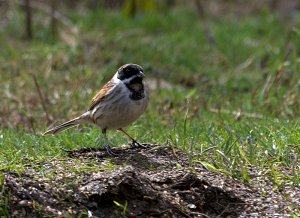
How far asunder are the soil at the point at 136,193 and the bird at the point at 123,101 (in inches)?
35.6

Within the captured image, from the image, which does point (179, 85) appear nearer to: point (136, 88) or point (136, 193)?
point (136, 88)

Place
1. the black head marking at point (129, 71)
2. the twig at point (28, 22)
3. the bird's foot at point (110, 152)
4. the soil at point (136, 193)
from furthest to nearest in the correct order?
1. the twig at point (28, 22)
2. the black head marking at point (129, 71)
3. the bird's foot at point (110, 152)
4. the soil at point (136, 193)

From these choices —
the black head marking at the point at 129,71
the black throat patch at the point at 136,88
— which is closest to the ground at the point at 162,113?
the black throat patch at the point at 136,88

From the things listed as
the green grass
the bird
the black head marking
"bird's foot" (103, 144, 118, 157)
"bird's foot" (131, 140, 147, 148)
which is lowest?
the green grass

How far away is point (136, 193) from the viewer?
577cm

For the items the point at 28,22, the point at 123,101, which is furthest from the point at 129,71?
the point at 28,22

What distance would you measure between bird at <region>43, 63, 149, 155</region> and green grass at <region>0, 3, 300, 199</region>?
28 cm

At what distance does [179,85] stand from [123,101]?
447 centimetres

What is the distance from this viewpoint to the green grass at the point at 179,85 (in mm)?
6594

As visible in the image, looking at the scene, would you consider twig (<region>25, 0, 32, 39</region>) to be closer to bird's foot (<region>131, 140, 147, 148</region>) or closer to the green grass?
the green grass

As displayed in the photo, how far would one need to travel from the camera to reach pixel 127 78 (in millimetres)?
7270

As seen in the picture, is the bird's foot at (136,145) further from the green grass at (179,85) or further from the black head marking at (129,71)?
the black head marking at (129,71)

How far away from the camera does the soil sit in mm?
5574

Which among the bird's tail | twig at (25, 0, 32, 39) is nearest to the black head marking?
the bird's tail
